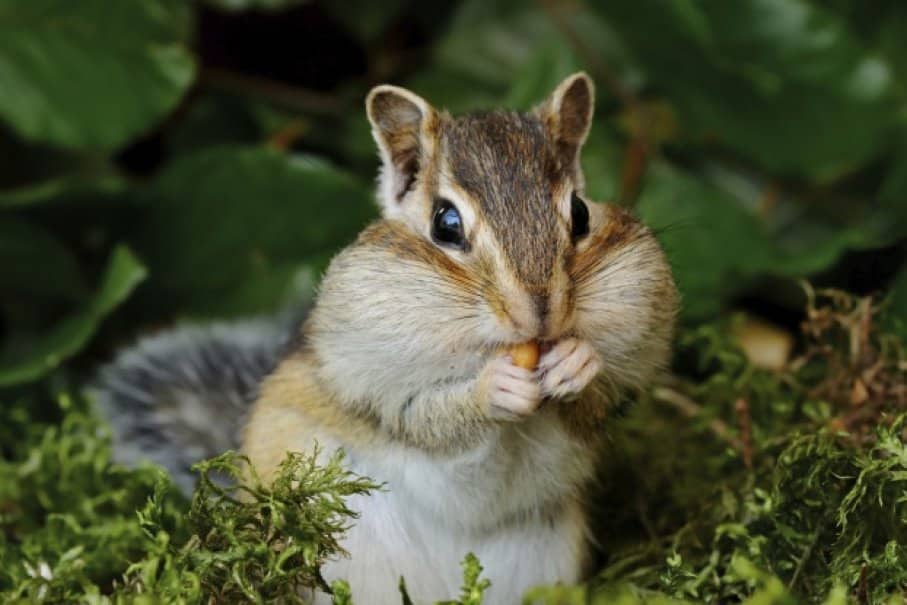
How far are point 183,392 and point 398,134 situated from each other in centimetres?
68

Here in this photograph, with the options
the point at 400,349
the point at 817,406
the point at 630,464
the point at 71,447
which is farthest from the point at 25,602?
the point at 817,406

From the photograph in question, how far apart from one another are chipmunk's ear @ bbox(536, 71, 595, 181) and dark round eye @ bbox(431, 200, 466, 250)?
214mm

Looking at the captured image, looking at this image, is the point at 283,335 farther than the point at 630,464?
Yes

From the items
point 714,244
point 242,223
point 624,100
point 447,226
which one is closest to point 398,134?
point 447,226

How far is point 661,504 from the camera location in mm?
1782

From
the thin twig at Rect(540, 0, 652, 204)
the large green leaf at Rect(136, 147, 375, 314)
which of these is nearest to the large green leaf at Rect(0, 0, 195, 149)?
the large green leaf at Rect(136, 147, 375, 314)

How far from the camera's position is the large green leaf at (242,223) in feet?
7.35

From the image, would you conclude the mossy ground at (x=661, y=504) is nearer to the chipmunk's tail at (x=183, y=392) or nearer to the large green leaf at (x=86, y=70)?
the chipmunk's tail at (x=183, y=392)

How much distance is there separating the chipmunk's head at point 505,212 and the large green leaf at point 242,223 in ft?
2.27

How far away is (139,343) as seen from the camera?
2.06 metres

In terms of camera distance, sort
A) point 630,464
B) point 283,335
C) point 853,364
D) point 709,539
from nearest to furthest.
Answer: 1. point 709,539
2. point 853,364
3. point 630,464
4. point 283,335

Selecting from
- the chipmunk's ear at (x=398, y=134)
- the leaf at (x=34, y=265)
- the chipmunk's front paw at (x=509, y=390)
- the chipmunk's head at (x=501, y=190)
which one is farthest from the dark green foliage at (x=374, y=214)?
the chipmunk's ear at (x=398, y=134)

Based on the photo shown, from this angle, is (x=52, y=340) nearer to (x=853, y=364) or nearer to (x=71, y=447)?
(x=71, y=447)

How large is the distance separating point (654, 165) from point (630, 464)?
35.2 inches
